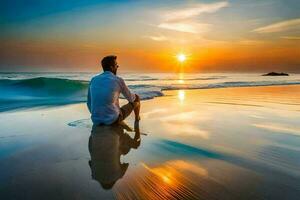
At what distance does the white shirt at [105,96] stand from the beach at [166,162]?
17.5 inches

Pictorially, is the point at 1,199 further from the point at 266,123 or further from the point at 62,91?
the point at 62,91

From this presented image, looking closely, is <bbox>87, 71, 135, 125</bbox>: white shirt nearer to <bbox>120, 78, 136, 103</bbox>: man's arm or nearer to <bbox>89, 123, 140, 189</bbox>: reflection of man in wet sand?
<bbox>120, 78, 136, 103</bbox>: man's arm

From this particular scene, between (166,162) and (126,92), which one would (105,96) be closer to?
(126,92)

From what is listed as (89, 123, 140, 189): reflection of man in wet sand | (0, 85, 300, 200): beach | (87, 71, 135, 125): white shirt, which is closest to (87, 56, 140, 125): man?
(87, 71, 135, 125): white shirt

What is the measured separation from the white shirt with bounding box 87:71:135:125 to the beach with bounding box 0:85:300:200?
0.44 m

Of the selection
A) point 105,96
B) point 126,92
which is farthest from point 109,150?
point 126,92

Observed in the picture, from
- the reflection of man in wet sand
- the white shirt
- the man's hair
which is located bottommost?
the reflection of man in wet sand

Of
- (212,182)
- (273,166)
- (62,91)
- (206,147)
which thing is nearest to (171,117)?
(206,147)

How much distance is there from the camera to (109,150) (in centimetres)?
447

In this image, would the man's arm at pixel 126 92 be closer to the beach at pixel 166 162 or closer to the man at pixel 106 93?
the man at pixel 106 93

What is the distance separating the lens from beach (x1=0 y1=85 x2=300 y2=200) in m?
2.93

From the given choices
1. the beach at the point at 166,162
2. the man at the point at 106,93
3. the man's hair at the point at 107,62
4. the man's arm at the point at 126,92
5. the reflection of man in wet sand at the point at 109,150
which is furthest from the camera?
the man's arm at the point at 126,92

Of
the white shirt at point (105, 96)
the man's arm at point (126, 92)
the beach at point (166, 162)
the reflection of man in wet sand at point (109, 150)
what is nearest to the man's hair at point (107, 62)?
the white shirt at point (105, 96)

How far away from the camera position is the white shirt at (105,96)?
18.9 feet
